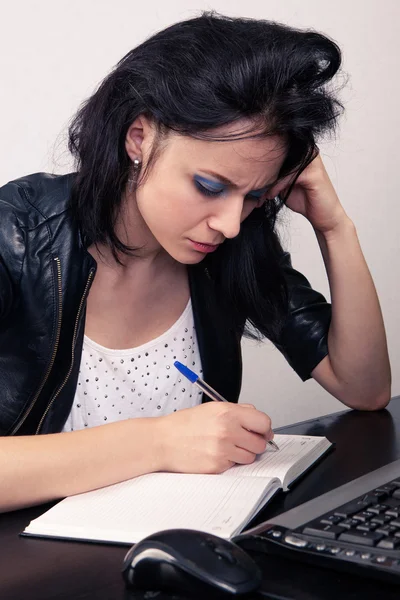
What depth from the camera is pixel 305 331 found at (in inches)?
62.9

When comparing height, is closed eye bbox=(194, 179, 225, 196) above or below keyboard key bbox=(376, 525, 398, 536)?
above

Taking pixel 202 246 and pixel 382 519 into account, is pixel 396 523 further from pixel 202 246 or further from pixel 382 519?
pixel 202 246

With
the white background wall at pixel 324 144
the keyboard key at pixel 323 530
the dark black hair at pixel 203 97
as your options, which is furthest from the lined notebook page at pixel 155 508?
the white background wall at pixel 324 144

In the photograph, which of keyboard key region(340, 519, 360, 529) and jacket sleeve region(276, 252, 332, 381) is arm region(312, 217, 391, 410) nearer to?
jacket sleeve region(276, 252, 332, 381)

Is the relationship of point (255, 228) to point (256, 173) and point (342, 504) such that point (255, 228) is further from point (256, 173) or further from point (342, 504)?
point (342, 504)

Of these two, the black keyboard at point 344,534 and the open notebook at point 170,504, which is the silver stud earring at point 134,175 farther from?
the black keyboard at point 344,534

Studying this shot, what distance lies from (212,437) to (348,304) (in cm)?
58

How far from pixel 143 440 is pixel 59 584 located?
1.04ft

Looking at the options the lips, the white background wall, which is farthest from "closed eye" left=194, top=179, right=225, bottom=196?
the white background wall

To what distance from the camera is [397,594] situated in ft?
2.15

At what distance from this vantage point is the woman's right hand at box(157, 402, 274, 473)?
1.04m

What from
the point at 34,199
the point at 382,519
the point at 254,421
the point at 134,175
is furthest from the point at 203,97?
the point at 382,519

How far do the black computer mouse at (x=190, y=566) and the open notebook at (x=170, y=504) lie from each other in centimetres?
13

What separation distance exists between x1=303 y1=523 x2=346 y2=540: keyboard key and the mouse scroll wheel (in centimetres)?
10
